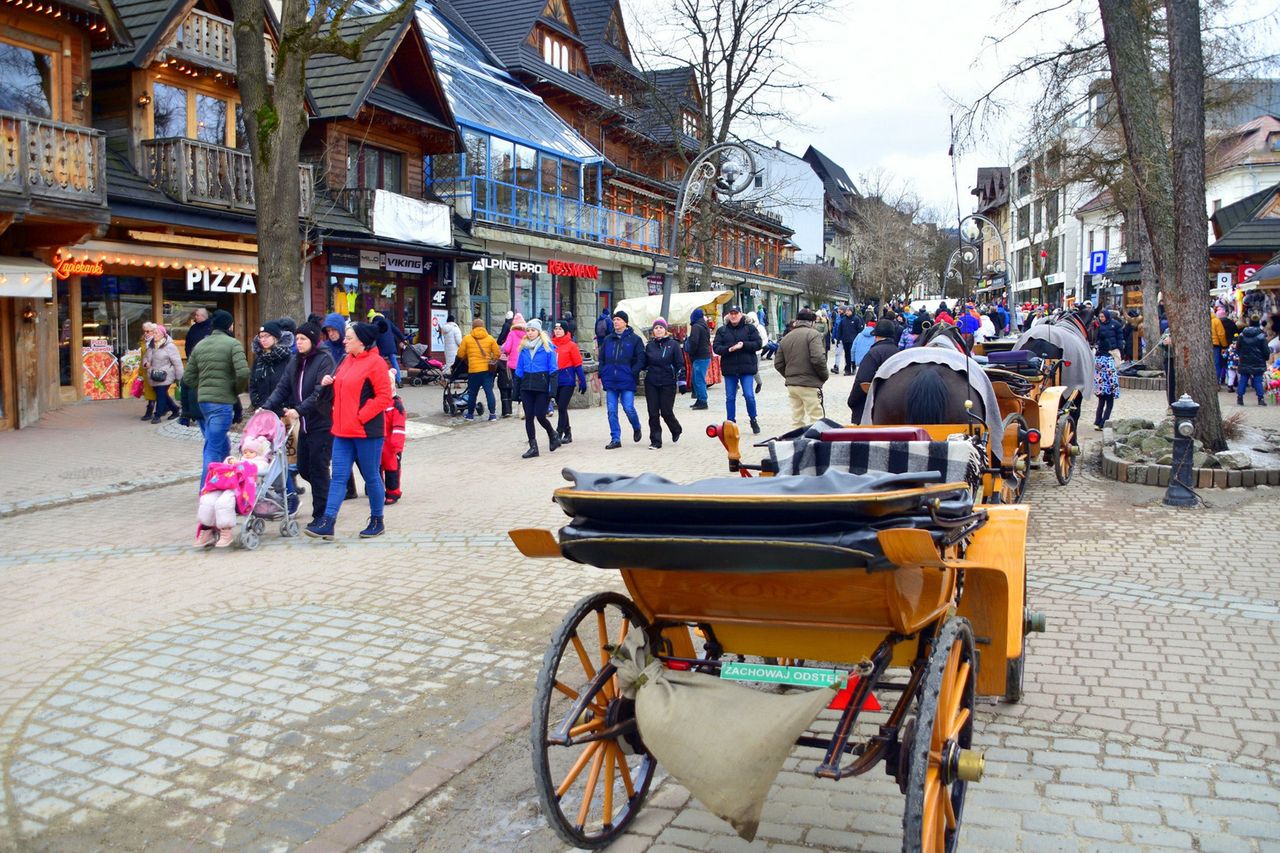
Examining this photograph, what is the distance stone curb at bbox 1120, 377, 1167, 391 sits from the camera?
23297mm

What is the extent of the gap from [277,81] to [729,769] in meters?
13.2

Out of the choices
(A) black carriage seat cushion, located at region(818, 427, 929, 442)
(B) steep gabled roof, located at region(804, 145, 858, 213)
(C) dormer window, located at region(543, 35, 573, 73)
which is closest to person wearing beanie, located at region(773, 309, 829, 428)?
(A) black carriage seat cushion, located at region(818, 427, 929, 442)

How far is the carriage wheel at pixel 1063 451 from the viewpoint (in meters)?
10.5

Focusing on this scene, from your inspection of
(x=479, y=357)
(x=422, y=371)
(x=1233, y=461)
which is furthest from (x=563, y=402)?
(x=422, y=371)

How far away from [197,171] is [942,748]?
19.5m

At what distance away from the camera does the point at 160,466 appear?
12.3m

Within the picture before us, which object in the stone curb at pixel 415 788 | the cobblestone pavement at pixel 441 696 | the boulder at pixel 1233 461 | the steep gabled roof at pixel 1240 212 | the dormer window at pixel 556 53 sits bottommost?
the stone curb at pixel 415 788

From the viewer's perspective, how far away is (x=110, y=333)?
19.7 meters

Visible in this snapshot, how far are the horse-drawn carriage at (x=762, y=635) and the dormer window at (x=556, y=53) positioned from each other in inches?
1405

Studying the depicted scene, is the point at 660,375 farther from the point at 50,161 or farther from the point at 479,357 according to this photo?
the point at 50,161

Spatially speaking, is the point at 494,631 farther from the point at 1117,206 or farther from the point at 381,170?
the point at 1117,206

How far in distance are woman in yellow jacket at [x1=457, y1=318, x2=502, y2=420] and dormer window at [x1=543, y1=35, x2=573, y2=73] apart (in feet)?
75.9

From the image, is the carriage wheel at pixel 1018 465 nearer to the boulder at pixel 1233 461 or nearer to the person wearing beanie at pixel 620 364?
the boulder at pixel 1233 461

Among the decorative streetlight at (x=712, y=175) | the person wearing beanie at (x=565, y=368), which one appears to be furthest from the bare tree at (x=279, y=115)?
the decorative streetlight at (x=712, y=175)
